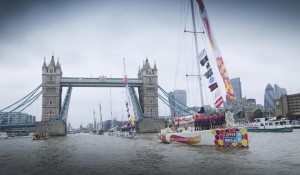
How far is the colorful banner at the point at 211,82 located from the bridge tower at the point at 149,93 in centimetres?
7430

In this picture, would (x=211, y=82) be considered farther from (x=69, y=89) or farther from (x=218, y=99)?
(x=69, y=89)

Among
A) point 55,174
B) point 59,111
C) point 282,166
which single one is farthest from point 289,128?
point 59,111

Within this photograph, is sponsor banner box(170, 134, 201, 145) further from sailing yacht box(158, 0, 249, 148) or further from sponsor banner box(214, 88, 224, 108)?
sponsor banner box(214, 88, 224, 108)

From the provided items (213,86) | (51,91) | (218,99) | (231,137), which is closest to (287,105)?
(51,91)

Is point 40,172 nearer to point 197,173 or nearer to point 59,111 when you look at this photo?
point 197,173

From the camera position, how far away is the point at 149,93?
99188 mm

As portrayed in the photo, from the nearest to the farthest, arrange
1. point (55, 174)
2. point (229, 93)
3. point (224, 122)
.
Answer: point (55, 174), point (229, 93), point (224, 122)

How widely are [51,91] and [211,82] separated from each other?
255 ft

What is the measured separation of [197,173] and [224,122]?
460 inches

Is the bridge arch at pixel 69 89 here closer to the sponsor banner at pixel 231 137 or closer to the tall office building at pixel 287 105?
the sponsor banner at pixel 231 137

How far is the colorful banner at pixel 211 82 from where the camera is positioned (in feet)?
70.2

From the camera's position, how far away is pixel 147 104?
9769cm

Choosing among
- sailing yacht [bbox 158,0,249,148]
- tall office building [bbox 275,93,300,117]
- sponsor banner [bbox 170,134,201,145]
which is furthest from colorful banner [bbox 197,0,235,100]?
tall office building [bbox 275,93,300,117]

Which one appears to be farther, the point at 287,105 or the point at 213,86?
the point at 287,105
